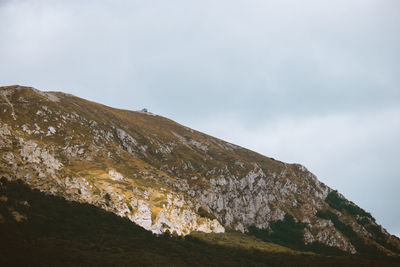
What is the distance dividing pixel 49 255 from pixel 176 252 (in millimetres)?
83712

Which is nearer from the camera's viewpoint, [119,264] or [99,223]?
[119,264]

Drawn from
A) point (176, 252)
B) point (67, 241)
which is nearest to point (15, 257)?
point (67, 241)

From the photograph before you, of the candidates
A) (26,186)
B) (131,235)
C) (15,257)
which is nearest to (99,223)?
(131,235)

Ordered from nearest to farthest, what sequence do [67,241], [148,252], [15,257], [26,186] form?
1. [15,257]
2. [67,241]
3. [148,252]
4. [26,186]

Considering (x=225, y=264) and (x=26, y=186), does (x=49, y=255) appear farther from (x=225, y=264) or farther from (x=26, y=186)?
(x=225, y=264)

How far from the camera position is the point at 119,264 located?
147m

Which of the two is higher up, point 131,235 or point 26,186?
point 26,186

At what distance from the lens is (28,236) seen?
5837 inches

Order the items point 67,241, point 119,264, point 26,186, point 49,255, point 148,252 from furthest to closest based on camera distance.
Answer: point 26,186 → point 148,252 → point 67,241 → point 119,264 → point 49,255

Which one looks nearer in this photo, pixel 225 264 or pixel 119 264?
pixel 119 264

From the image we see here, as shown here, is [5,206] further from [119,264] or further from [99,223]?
[119,264]

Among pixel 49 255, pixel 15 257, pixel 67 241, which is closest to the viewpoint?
pixel 15 257

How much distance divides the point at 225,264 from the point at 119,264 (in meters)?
81.3

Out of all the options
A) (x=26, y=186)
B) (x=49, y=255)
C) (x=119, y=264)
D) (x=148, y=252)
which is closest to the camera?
(x=49, y=255)
